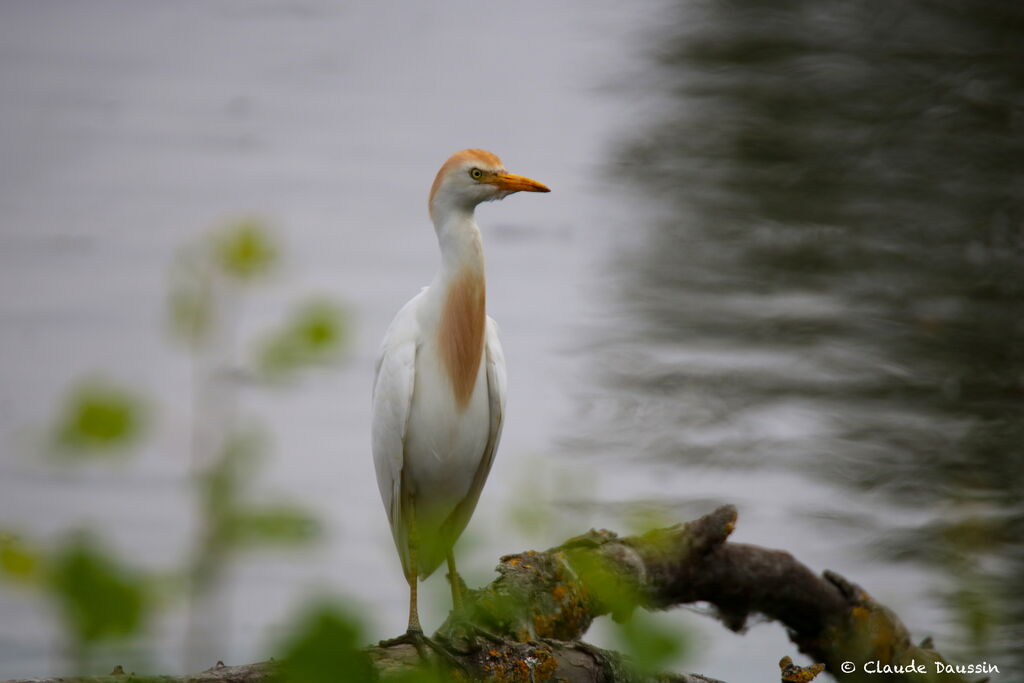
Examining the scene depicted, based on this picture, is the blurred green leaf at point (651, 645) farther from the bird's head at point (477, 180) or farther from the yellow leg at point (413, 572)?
the bird's head at point (477, 180)

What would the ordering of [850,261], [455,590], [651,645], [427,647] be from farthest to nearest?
[850,261]
[455,590]
[427,647]
[651,645]

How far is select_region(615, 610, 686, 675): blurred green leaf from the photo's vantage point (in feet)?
1.98

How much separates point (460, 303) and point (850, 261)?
3.80 meters

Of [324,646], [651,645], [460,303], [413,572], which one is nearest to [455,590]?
[413,572]

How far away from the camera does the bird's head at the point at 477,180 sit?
2.31m

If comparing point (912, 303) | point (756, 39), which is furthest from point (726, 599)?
point (756, 39)

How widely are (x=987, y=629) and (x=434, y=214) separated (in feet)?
4.66

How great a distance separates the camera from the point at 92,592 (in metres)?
0.37

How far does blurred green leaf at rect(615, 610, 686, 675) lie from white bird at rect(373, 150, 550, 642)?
1.66 m

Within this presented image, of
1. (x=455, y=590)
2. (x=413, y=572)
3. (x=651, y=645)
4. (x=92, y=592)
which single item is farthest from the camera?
(x=413, y=572)

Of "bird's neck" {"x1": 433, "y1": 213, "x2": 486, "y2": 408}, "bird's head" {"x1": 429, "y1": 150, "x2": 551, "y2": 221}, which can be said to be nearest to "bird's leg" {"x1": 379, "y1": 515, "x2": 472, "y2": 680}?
"bird's neck" {"x1": 433, "y1": 213, "x2": 486, "y2": 408}

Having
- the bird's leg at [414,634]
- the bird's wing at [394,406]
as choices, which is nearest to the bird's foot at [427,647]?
the bird's leg at [414,634]

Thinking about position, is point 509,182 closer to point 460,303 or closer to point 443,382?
point 460,303

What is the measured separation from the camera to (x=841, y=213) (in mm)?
5914
